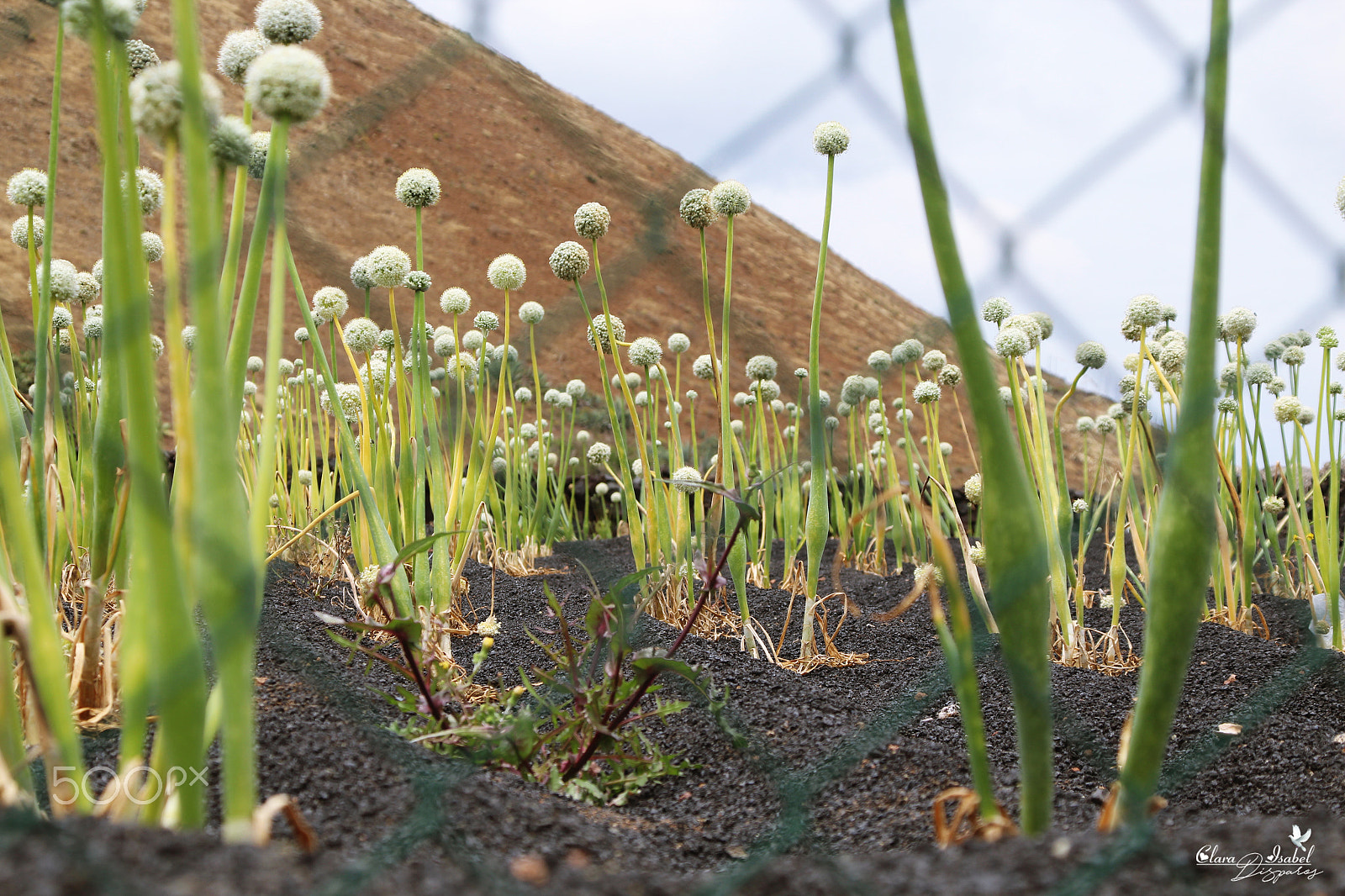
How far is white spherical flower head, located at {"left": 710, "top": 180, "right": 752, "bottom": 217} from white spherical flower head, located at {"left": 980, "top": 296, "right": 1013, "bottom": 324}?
41cm

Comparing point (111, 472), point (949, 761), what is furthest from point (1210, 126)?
point (111, 472)

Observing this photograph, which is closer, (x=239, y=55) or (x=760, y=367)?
(x=239, y=55)

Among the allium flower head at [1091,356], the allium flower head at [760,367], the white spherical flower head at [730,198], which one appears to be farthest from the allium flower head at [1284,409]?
the white spherical flower head at [730,198]

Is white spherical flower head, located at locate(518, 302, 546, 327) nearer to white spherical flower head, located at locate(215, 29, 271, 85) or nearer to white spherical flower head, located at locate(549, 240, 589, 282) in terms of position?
white spherical flower head, located at locate(549, 240, 589, 282)

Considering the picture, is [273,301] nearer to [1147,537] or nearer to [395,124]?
[1147,537]

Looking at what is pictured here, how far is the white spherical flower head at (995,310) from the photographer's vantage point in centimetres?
135

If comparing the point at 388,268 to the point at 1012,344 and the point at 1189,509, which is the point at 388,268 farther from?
the point at 1189,509

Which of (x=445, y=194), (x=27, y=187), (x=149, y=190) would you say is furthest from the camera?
(x=445, y=194)

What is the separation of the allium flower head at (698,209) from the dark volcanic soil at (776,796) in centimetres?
57

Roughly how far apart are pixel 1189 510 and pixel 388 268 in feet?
3.24

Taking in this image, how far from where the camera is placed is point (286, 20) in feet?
2.09

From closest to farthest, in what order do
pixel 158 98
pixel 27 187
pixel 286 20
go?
1. pixel 158 98
2. pixel 286 20
3. pixel 27 187

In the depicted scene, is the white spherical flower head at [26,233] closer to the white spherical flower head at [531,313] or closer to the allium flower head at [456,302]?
the allium flower head at [456,302]

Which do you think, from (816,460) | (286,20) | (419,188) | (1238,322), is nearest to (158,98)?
(286,20)
